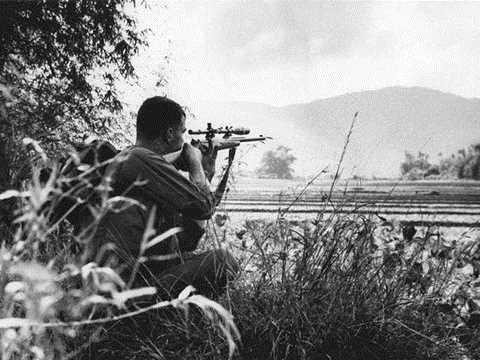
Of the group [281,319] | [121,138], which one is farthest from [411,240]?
[121,138]

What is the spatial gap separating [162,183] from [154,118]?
490 millimetres

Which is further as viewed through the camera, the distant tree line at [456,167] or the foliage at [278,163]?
the foliage at [278,163]

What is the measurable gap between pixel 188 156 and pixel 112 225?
24.7 inches

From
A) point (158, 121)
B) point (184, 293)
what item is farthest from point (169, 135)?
point (184, 293)

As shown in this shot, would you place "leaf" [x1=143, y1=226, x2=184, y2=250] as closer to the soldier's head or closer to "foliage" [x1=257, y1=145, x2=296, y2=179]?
the soldier's head

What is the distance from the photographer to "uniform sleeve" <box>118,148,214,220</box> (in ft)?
5.84

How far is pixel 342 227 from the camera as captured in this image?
6.00 feet

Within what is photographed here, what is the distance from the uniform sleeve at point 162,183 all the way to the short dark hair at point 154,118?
12.6 inches

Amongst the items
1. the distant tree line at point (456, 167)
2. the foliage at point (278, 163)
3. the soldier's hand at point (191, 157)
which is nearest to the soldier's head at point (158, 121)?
the soldier's hand at point (191, 157)

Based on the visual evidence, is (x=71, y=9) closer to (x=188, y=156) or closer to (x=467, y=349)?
(x=188, y=156)

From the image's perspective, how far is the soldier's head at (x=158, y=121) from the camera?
212 cm

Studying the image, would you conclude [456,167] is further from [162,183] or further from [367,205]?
[162,183]

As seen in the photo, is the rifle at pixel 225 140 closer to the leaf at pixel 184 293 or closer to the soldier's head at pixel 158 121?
the soldier's head at pixel 158 121

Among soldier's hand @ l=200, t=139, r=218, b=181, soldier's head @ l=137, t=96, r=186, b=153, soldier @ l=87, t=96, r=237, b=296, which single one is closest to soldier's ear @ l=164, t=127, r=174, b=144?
soldier's head @ l=137, t=96, r=186, b=153
